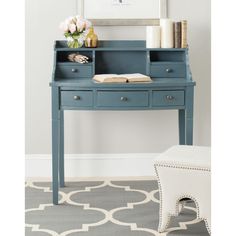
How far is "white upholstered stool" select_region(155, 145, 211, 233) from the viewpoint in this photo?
2.28 m

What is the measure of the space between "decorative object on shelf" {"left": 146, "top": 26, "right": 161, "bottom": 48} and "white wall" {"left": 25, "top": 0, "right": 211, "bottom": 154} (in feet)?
0.70

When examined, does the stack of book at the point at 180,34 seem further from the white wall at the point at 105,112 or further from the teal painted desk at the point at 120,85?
the white wall at the point at 105,112

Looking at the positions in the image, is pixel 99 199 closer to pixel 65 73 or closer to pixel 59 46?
pixel 65 73

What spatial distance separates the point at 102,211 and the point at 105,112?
35.3 inches

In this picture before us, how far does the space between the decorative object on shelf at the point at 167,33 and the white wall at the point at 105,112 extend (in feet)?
0.88

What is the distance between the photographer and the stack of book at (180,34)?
3160 mm

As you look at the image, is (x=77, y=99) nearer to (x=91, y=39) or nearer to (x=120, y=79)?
(x=120, y=79)

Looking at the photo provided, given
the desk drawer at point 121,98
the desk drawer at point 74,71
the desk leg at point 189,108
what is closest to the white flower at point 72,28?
the desk drawer at point 74,71

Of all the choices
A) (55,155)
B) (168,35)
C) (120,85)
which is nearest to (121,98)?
(120,85)

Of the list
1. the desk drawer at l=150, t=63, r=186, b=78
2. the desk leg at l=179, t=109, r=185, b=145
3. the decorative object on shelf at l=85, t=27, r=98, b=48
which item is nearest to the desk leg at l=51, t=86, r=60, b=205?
the decorative object on shelf at l=85, t=27, r=98, b=48
